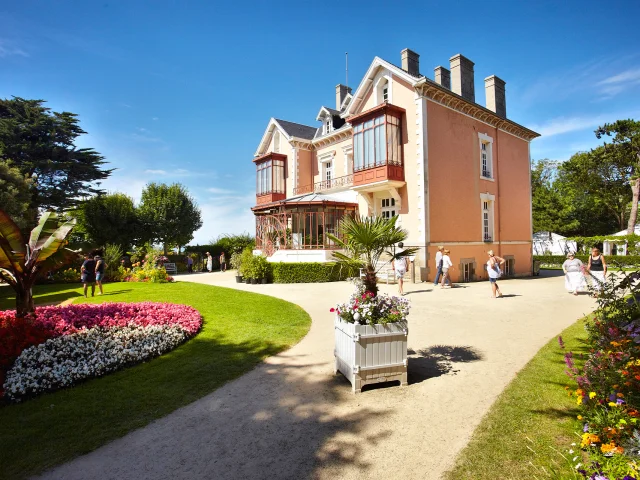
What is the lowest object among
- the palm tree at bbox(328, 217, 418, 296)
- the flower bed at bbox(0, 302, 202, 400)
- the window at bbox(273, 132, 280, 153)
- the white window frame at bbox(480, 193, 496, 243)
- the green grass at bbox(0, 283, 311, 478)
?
the green grass at bbox(0, 283, 311, 478)

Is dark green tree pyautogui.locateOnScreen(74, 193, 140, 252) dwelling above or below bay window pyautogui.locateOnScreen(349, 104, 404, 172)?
below

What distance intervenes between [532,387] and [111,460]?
5360 millimetres

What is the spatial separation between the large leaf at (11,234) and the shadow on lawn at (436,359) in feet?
28.6

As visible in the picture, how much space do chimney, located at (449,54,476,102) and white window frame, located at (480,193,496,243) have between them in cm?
650

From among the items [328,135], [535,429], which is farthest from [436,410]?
[328,135]

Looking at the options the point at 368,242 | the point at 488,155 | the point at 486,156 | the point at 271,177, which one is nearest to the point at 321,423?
the point at 368,242

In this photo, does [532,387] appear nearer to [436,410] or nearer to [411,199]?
[436,410]

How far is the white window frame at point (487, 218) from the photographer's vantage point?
21.7 meters

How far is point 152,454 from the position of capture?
3697 mm

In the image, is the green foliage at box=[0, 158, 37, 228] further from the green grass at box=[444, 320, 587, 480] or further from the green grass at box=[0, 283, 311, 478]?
the green grass at box=[444, 320, 587, 480]

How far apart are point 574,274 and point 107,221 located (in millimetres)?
34425

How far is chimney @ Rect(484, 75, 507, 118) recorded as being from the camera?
23891mm

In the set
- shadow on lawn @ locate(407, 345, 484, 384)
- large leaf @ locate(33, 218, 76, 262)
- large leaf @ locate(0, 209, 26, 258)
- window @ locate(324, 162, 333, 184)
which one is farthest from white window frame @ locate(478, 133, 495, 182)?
large leaf @ locate(0, 209, 26, 258)

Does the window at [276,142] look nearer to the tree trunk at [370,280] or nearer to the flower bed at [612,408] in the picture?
the tree trunk at [370,280]
